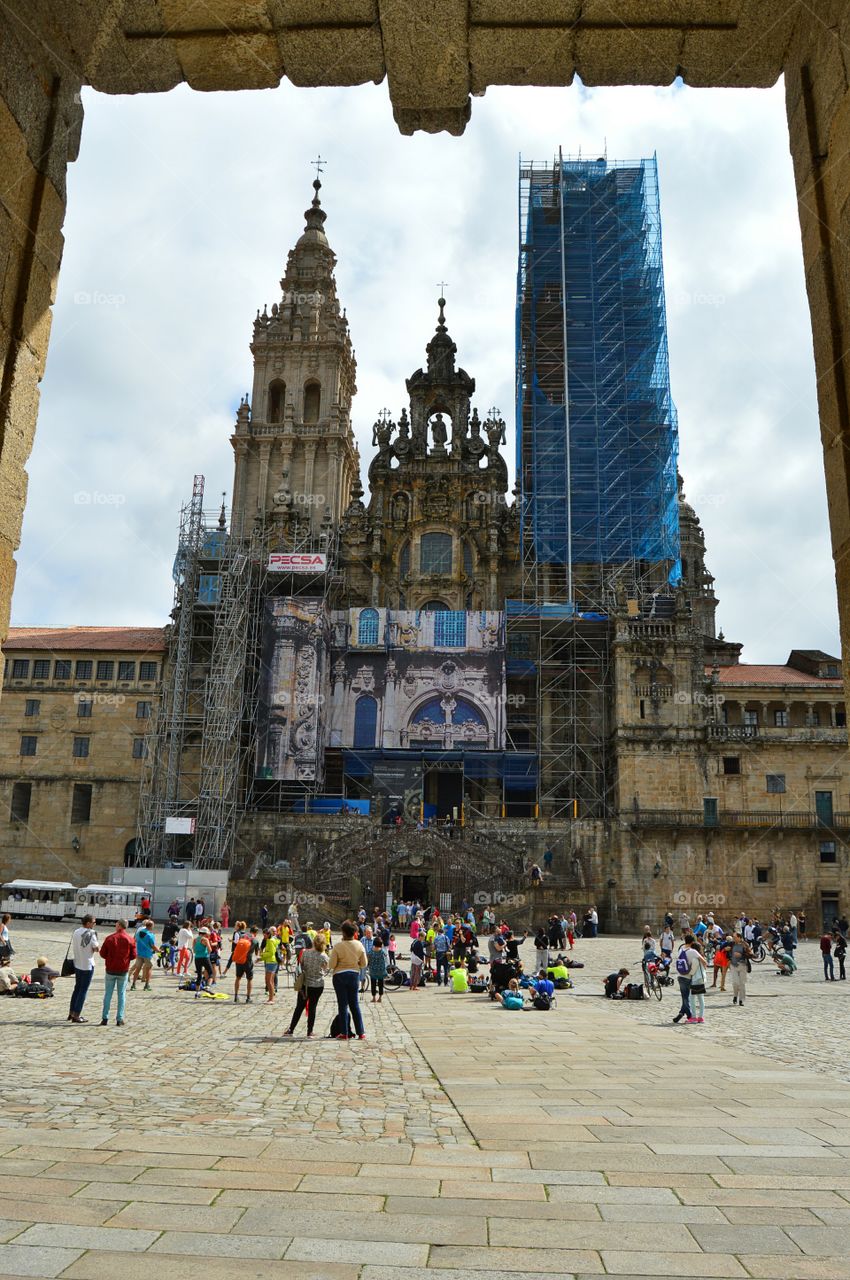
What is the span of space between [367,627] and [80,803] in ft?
56.8

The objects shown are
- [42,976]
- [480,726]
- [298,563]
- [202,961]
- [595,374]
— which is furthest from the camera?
[595,374]

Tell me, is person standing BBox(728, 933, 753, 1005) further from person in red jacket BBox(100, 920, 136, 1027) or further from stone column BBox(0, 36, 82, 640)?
stone column BBox(0, 36, 82, 640)

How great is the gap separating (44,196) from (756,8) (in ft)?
12.9

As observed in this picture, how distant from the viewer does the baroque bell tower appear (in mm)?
59719

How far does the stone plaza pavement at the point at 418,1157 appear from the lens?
4297 mm

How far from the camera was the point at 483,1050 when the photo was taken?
12.7m

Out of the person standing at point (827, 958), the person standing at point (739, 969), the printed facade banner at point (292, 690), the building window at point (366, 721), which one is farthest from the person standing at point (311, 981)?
the building window at point (366, 721)

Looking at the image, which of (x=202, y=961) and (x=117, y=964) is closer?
(x=117, y=964)

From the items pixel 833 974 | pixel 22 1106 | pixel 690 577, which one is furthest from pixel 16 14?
pixel 690 577

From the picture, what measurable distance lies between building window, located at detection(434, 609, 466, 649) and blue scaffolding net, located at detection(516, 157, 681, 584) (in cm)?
526

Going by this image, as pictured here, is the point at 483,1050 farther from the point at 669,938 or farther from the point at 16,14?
the point at 669,938

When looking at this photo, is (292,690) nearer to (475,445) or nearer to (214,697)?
(214,697)

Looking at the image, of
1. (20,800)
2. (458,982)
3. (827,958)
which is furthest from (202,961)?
(20,800)

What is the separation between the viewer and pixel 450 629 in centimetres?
5169
